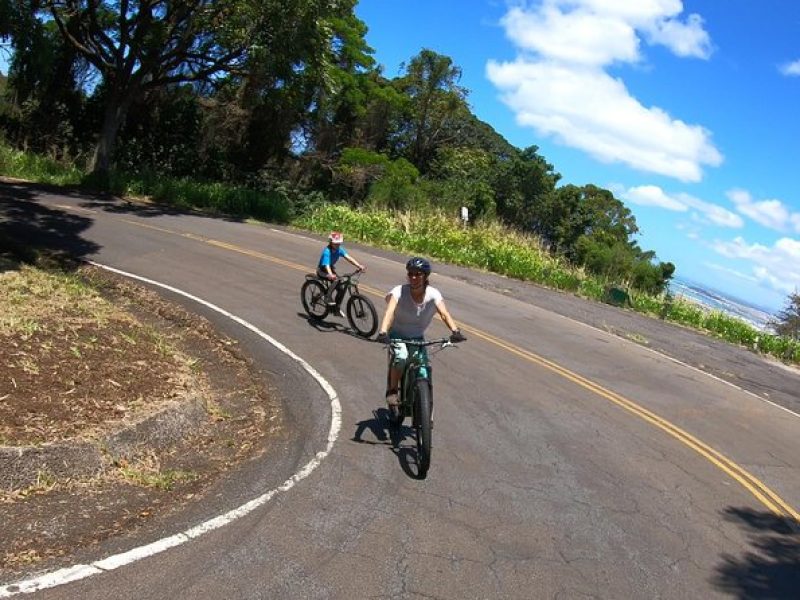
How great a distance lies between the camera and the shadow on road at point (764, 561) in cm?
590

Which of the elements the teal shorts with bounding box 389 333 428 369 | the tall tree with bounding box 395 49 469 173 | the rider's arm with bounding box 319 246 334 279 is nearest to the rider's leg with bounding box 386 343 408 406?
the teal shorts with bounding box 389 333 428 369

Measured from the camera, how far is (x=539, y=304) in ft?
70.6

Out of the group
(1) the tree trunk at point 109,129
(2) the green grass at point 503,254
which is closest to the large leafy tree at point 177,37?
(1) the tree trunk at point 109,129

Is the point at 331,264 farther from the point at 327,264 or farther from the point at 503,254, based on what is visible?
the point at 503,254

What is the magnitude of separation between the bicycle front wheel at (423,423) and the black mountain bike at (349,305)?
589cm

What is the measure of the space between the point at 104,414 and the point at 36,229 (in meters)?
12.7

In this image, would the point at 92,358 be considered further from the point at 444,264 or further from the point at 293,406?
the point at 444,264

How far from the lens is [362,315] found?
511 inches

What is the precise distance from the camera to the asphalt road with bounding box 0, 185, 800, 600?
5.00m

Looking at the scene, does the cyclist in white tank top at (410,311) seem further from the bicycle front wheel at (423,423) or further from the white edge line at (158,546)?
the white edge line at (158,546)

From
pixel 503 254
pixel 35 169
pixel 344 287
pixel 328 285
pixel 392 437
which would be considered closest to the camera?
pixel 392 437

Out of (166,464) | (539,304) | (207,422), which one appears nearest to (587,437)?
(207,422)

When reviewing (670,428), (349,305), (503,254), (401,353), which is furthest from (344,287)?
(503,254)

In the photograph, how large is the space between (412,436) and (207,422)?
88.4 inches
